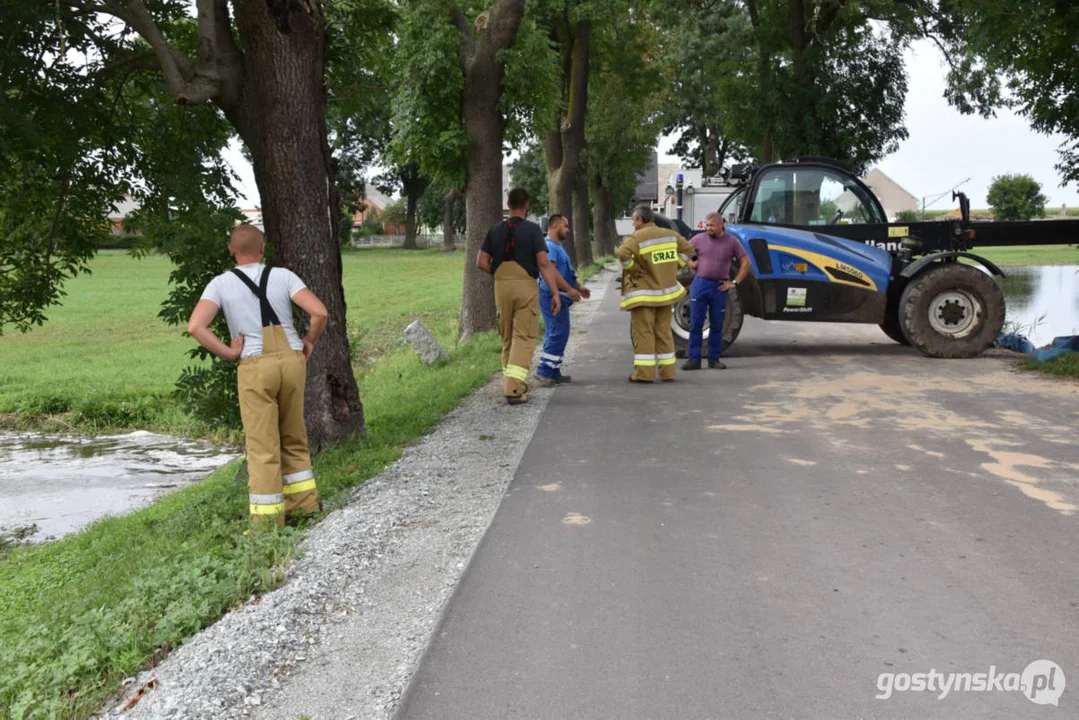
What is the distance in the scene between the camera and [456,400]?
37.9 feet

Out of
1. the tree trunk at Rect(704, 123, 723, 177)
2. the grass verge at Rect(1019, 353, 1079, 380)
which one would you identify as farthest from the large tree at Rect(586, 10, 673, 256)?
the grass verge at Rect(1019, 353, 1079, 380)

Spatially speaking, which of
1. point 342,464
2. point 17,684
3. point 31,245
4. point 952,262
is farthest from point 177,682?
Result: point 952,262

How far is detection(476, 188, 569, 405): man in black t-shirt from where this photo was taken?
431 inches

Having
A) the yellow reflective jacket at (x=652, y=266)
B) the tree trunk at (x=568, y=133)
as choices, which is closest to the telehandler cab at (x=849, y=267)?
the yellow reflective jacket at (x=652, y=266)

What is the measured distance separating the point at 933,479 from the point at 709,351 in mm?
6049

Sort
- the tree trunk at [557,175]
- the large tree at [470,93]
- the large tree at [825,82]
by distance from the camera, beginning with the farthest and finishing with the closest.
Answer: the tree trunk at [557,175], the large tree at [825,82], the large tree at [470,93]

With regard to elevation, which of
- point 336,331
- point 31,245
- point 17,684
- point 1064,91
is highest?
point 1064,91

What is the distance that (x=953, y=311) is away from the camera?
1362 cm

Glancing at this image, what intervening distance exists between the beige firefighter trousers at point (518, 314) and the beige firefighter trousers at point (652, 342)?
151 centimetres

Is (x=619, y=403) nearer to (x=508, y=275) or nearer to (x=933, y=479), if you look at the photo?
(x=508, y=275)

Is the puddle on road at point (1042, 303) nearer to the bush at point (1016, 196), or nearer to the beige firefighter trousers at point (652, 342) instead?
the beige firefighter trousers at point (652, 342)

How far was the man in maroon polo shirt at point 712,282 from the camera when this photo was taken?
12.9m

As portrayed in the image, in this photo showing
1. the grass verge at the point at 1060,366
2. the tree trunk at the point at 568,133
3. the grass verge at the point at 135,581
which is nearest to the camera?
the grass verge at the point at 135,581

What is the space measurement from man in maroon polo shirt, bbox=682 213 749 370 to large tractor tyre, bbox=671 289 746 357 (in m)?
0.70
